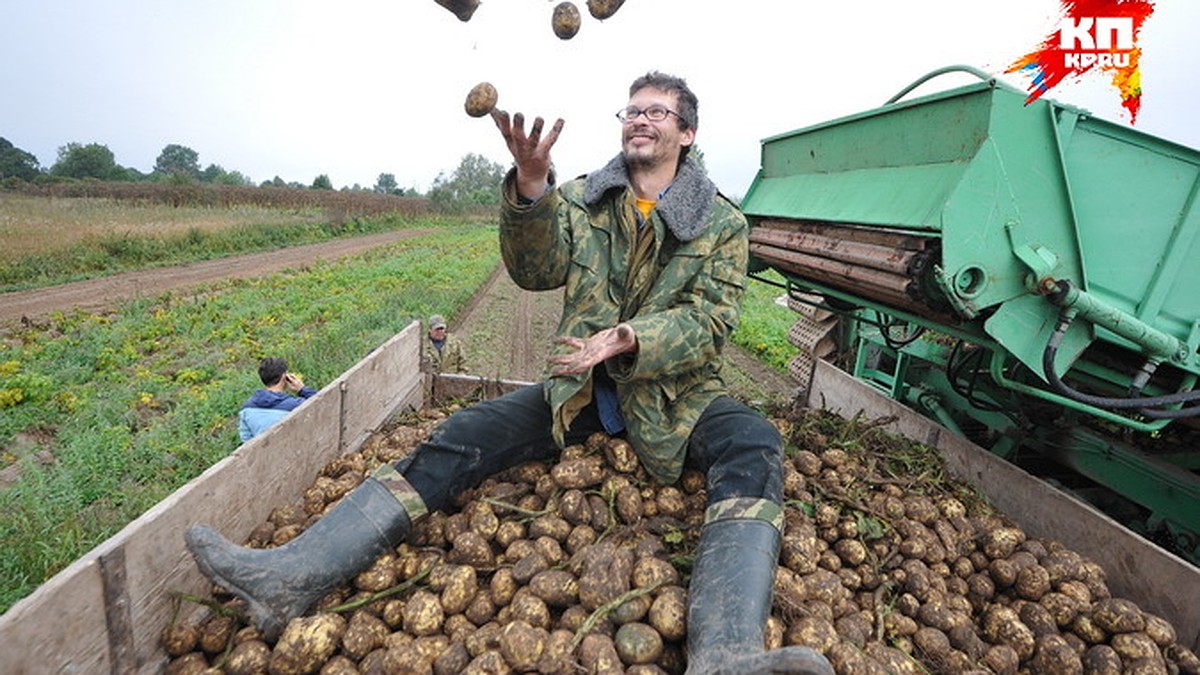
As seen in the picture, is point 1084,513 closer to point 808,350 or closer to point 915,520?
point 915,520

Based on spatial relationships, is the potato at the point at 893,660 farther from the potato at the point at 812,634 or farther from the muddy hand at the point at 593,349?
the muddy hand at the point at 593,349

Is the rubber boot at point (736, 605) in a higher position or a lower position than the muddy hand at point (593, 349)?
lower

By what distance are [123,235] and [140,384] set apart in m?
13.8

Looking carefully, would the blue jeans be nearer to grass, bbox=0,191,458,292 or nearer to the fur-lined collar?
the fur-lined collar

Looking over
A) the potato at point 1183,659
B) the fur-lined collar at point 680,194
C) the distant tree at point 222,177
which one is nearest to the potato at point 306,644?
the fur-lined collar at point 680,194

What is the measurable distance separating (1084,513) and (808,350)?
174 inches

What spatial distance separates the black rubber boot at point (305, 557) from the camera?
1.98 metres

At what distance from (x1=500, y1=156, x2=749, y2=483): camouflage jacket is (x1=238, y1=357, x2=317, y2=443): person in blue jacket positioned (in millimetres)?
2055

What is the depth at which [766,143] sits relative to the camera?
16.3 feet

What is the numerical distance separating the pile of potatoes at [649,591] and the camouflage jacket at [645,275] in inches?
9.3

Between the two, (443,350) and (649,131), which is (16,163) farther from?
(649,131)

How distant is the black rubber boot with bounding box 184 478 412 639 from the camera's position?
6.48 feet

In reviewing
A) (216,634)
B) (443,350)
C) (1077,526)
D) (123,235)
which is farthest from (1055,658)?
(123,235)

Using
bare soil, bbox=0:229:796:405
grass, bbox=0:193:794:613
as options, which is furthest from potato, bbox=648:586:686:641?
grass, bbox=0:193:794:613
